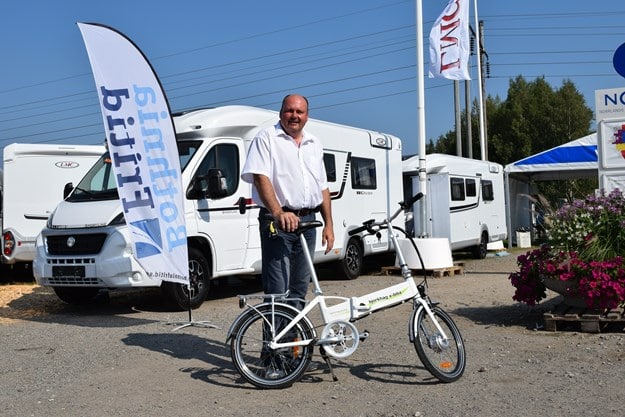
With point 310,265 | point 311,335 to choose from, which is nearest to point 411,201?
point 310,265

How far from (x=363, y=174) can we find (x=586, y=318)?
22.5 feet

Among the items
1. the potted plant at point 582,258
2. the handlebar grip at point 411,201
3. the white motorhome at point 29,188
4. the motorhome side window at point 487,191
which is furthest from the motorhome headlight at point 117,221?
the motorhome side window at point 487,191

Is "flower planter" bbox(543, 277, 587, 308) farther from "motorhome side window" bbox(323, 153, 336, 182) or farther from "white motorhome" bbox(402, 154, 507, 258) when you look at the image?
"white motorhome" bbox(402, 154, 507, 258)

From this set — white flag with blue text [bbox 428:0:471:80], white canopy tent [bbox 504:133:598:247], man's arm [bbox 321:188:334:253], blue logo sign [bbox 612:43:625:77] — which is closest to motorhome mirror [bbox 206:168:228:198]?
man's arm [bbox 321:188:334:253]

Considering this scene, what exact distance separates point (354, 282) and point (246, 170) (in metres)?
7.54

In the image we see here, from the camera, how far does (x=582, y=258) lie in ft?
22.4

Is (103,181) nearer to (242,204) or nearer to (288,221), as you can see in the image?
Result: (242,204)

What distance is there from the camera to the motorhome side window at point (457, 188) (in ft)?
53.7

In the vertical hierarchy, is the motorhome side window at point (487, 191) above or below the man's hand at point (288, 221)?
above

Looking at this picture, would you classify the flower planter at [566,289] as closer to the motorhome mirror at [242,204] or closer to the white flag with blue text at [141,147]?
the white flag with blue text at [141,147]

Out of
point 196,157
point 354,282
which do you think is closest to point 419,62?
point 354,282

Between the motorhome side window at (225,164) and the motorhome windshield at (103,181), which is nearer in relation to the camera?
the motorhome windshield at (103,181)

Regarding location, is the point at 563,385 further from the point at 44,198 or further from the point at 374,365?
the point at 44,198

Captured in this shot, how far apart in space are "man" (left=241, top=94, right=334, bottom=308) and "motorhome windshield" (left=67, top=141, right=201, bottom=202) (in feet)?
13.1
